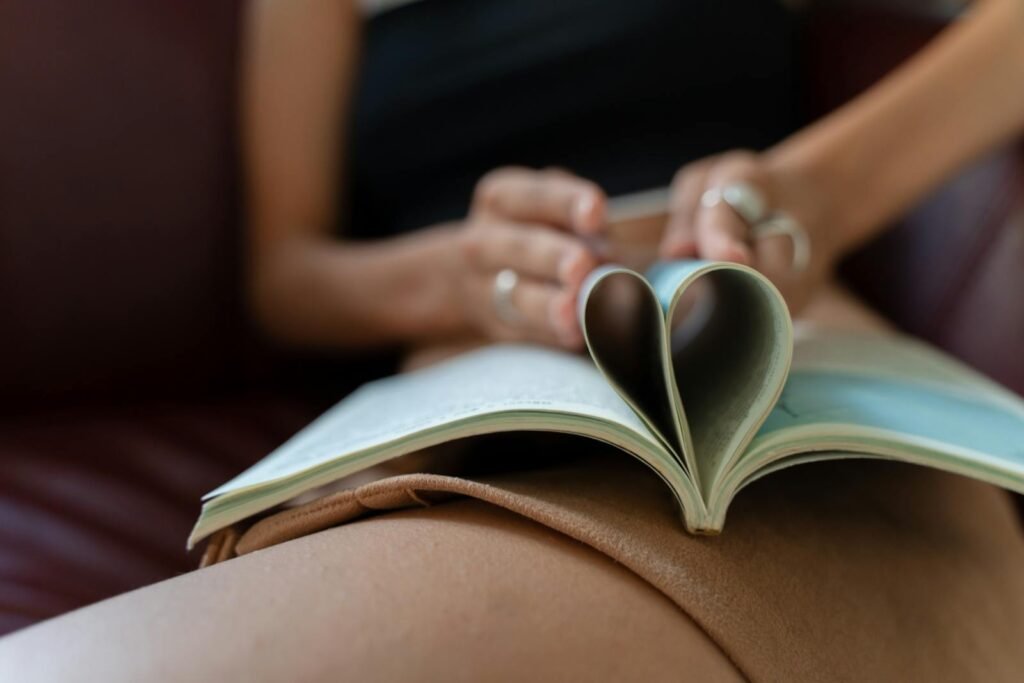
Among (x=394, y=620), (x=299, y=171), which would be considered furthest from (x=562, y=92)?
(x=394, y=620)

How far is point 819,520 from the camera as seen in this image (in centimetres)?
44

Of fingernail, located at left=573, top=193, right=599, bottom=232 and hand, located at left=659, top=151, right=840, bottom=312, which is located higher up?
fingernail, located at left=573, top=193, right=599, bottom=232

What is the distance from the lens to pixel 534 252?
Answer: 0.59m

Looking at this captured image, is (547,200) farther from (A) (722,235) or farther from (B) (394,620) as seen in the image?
(B) (394,620)

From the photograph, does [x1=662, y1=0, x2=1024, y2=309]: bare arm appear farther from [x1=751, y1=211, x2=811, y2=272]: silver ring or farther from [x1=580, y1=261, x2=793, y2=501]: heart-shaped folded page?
[x1=580, y1=261, x2=793, y2=501]: heart-shaped folded page

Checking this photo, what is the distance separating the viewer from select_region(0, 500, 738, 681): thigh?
314 mm

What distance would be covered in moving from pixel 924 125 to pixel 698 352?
39cm

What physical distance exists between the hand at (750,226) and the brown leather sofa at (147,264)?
148 mm

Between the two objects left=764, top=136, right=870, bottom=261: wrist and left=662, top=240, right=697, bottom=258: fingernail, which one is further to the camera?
left=764, top=136, right=870, bottom=261: wrist

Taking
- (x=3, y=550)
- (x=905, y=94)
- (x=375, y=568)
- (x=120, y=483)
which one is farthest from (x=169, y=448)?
(x=905, y=94)

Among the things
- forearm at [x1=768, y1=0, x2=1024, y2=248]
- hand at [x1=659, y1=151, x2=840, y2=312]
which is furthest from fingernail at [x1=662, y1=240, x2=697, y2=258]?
forearm at [x1=768, y1=0, x2=1024, y2=248]

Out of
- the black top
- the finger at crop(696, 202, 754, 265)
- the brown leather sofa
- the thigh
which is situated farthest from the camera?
the black top

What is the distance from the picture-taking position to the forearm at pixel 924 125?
2.42 feet

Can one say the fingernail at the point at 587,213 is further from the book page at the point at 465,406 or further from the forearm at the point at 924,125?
the forearm at the point at 924,125
